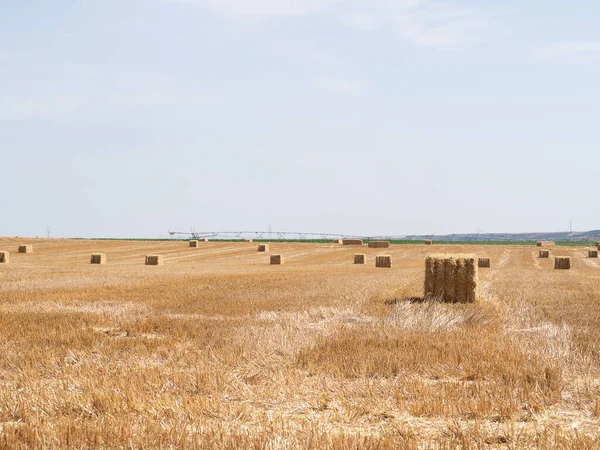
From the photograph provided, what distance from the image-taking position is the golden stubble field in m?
6.13

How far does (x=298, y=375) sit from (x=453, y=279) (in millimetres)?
10456

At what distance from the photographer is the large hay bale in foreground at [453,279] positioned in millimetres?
17984

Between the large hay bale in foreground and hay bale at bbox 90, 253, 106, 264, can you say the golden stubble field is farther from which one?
hay bale at bbox 90, 253, 106, 264

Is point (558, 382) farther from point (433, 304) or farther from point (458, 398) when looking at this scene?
point (433, 304)

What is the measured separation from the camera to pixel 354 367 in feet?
29.6

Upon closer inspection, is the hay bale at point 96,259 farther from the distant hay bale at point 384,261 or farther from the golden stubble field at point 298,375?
the golden stubble field at point 298,375

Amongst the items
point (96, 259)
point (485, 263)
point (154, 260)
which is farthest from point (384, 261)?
→ point (96, 259)

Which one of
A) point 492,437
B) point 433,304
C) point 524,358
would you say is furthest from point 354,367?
point 433,304

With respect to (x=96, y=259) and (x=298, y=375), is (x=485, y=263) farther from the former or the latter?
(x=298, y=375)

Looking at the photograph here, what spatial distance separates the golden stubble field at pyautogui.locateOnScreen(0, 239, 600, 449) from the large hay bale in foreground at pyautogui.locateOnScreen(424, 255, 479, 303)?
1.36 meters

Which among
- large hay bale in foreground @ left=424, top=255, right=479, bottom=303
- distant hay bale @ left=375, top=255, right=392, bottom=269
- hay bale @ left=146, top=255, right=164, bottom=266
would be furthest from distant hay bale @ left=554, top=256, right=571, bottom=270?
hay bale @ left=146, top=255, right=164, bottom=266

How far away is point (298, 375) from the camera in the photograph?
8.66m

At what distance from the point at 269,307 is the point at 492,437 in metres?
10.2

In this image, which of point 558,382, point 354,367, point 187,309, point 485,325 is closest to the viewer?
point 558,382
